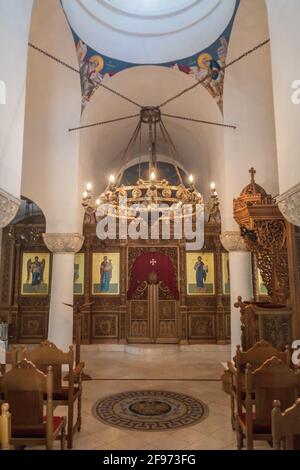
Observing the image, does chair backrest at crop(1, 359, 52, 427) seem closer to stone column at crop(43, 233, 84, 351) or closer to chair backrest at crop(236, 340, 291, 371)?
chair backrest at crop(236, 340, 291, 371)

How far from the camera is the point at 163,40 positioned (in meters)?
6.05

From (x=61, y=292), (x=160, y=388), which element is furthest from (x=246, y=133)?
(x=160, y=388)

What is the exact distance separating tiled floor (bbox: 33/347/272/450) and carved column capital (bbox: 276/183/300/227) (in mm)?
2161

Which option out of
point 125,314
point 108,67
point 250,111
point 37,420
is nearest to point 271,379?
point 37,420

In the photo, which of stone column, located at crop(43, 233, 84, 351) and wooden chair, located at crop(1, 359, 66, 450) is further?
stone column, located at crop(43, 233, 84, 351)

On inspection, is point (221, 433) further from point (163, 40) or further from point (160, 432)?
point (163, 40)

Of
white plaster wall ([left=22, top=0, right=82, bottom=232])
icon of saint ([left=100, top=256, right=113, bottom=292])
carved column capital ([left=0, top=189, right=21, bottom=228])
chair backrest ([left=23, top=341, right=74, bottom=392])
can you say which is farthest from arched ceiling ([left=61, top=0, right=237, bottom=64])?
chair backrest ([left=23, top=341, right=74, bottom=392])

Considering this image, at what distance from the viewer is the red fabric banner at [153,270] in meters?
8.50

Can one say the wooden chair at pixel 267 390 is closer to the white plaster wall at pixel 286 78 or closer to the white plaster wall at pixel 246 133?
the white plaster wall at pixel 286 78

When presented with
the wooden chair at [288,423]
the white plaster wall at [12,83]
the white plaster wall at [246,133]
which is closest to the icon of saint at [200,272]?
the white plaster wall at [246,133]

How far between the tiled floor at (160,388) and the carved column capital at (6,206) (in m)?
2.20

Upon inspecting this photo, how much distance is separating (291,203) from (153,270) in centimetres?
571

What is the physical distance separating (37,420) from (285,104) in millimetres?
3443

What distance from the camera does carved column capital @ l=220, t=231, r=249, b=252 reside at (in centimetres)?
602
